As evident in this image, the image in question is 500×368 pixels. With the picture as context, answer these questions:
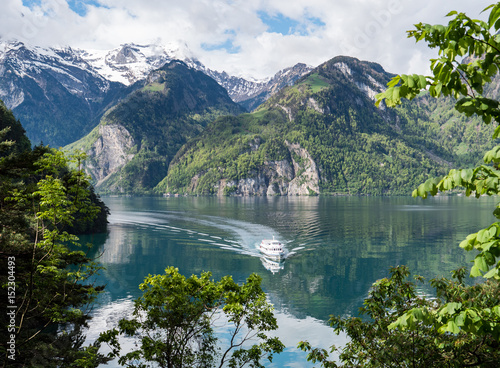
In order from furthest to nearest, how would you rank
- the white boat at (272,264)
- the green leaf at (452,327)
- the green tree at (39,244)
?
1. the white boat at (272,264)
2. the green tree at (39,244)
3. the green leaf at (452,327)

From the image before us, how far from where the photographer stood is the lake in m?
43.5

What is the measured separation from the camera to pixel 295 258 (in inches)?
2808

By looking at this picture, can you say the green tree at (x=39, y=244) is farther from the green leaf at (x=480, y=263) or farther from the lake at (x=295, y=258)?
the lake at (x=295, y=258)

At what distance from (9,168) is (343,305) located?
41210 mm

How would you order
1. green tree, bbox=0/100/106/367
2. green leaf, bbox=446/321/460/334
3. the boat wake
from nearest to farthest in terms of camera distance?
green leaf, bbox=446/321/460/334
green tree, bbox=0/100/106/367
the boat wake

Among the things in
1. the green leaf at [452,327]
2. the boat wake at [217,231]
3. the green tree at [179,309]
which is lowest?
the boat wake at [217,231]

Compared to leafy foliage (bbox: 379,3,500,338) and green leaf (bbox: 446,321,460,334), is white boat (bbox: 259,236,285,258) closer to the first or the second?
leafy foliage (bbox: 379,3,500,338)

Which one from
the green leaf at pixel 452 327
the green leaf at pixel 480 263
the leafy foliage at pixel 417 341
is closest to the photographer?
the green leaf at pixel 452 327

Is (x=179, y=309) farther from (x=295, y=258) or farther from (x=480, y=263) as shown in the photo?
(x=295, y=258)

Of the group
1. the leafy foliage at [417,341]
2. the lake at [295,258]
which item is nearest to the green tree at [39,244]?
the leafy foliage at [417,341]

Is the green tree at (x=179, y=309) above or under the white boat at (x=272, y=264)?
above

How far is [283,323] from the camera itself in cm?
4003

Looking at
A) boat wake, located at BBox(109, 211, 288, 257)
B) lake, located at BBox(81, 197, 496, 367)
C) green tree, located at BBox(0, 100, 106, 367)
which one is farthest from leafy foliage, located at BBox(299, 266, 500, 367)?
boat wake, located at BBox(109, 211, 288, 257)

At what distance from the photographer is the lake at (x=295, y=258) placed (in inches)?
1713
